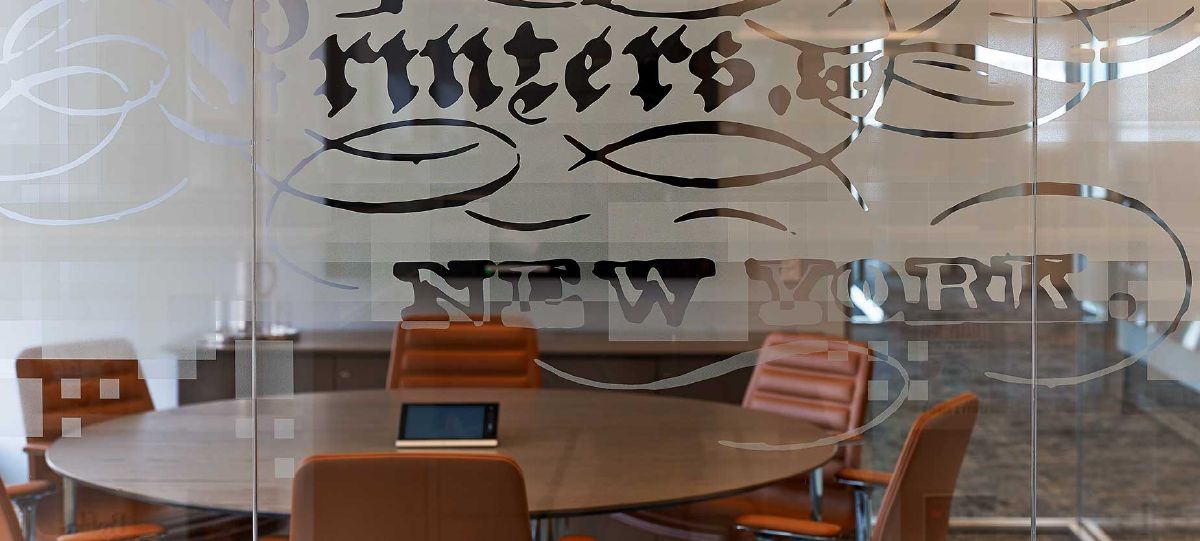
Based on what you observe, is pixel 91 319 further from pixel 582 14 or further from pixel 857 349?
pixel 857 349

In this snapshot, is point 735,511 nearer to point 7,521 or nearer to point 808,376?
point 808,376

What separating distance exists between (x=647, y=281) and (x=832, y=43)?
61cm

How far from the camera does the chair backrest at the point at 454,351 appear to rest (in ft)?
6.55

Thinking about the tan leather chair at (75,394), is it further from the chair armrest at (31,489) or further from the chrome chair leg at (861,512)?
the chrome chair leg at (861,512)

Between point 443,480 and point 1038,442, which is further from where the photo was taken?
point 1038,442

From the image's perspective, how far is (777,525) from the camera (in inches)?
77.8

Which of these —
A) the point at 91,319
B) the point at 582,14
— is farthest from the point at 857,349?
the point at 91,319

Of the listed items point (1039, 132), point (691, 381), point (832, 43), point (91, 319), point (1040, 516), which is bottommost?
point (1040, 516)

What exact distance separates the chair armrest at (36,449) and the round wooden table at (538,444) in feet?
0.64

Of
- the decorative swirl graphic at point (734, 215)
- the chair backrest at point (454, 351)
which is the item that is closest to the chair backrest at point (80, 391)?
the chair backrest at point (454, 351)

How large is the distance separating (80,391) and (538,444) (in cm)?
101

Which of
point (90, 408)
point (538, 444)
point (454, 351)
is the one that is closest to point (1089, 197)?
point (538, 444)

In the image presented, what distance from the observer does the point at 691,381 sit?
200cm

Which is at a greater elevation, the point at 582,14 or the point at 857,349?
the point at 582,14
